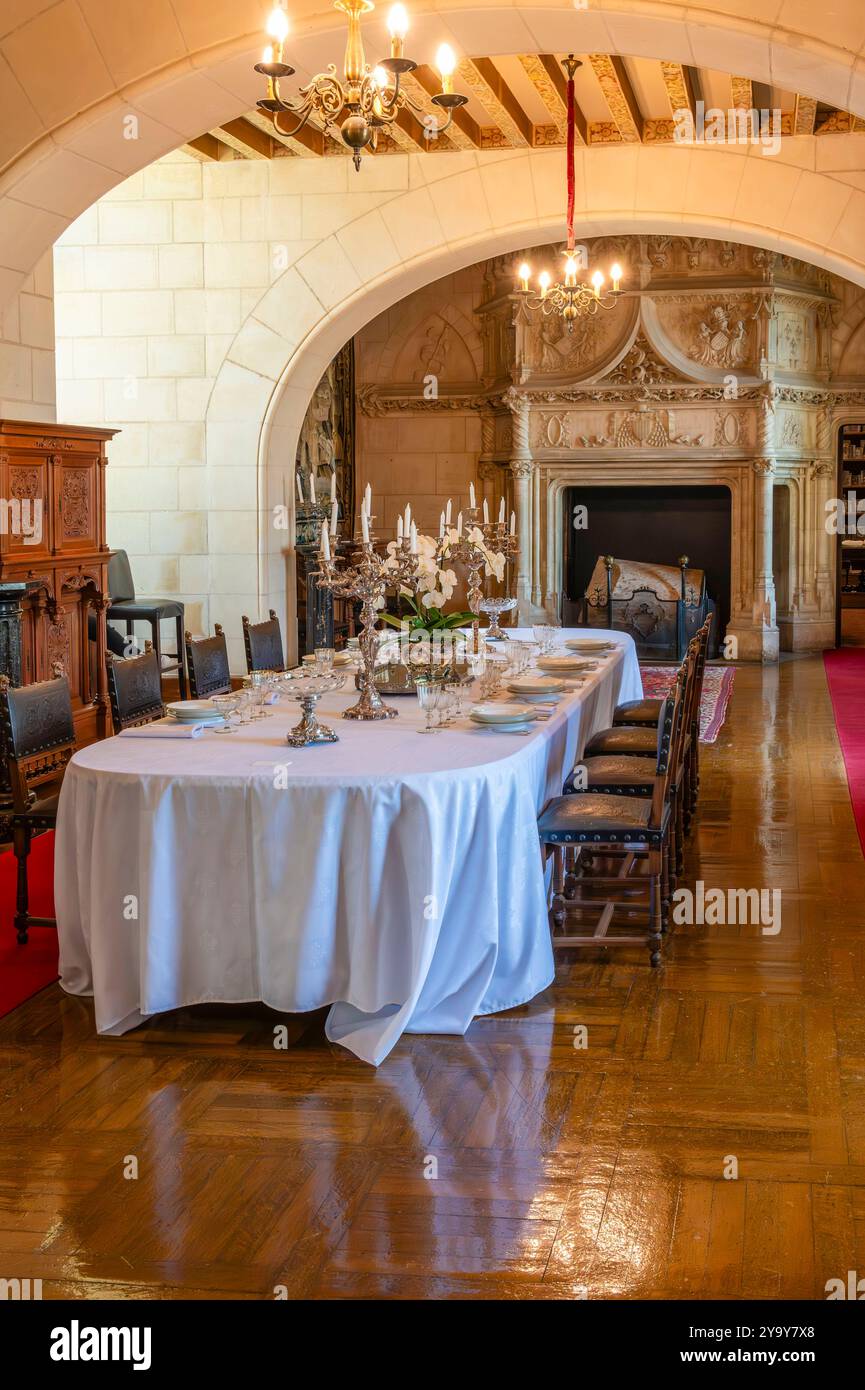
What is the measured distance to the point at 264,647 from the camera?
6.93 m

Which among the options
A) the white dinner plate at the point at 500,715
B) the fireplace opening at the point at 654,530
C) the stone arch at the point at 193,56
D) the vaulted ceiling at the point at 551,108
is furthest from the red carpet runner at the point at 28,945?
the fireplace opening at the point at 654,530

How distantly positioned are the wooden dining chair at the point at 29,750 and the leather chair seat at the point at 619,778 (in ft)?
5.85

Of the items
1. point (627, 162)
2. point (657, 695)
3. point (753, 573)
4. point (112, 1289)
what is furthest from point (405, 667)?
point (753, 573)

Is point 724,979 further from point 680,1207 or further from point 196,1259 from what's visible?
point 196,1259

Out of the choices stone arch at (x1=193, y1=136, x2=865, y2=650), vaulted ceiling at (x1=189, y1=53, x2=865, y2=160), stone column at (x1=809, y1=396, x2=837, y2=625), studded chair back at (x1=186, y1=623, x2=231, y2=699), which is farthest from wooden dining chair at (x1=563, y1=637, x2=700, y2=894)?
stone column at (x1=809, y1=396, x2=837, y2=625)

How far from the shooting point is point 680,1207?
9.71 ft

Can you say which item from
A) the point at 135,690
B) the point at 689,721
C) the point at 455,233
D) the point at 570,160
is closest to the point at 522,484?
the point at 455,233

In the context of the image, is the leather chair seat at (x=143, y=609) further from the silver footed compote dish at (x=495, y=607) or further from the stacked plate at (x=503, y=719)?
the stacked plate at (x=503, y=719)

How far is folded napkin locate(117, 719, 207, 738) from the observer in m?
4.56

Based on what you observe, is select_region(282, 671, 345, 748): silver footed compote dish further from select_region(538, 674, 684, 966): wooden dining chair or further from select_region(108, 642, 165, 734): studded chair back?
select_region(108, 642, 165, 734): studded chair back

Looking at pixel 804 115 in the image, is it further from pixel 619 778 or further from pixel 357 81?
pixel 619 778

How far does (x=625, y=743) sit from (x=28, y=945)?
254cm

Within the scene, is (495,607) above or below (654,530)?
below

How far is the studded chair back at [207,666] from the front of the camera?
5.98m
